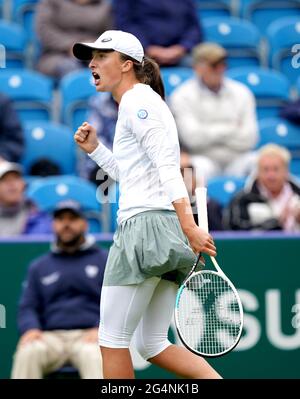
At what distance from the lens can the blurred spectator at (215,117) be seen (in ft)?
27.4

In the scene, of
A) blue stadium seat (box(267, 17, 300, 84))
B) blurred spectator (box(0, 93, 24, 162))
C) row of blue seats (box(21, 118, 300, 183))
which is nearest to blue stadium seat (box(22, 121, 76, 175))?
row of blue seats (box(21, 118, 300, 183))

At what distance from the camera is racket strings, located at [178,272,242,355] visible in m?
4.51

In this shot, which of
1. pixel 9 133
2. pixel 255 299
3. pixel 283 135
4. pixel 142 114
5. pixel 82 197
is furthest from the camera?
pixel 283 135

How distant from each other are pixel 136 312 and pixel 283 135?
4384 millimetres

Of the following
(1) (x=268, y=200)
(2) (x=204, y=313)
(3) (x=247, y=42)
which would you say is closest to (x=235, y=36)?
(3) (x=247, y=42)

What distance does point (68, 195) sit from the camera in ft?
24.7

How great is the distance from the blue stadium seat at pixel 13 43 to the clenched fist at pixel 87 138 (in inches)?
169

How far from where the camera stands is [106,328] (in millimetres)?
4602

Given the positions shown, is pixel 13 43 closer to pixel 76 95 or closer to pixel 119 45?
pixel 76 95

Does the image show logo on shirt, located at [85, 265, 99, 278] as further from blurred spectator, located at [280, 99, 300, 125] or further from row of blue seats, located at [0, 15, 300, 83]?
row of blue seats, located at [0, 15, 300, 83]

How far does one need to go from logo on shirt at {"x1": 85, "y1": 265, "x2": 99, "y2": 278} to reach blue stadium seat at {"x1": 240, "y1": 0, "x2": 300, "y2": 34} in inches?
150

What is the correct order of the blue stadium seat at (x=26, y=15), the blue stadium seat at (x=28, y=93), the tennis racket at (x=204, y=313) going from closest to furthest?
the tennis racket at (x=204, y=313), the blue stadium seat at (x=28, y=93), the blue stadium seat at (x=26, y=15)

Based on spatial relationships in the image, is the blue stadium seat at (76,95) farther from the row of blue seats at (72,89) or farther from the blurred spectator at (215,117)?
the blurred spectator at (215,117)

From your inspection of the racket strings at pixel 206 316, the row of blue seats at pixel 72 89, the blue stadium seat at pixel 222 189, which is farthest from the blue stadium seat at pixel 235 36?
the racket strings at pixel 206 316
